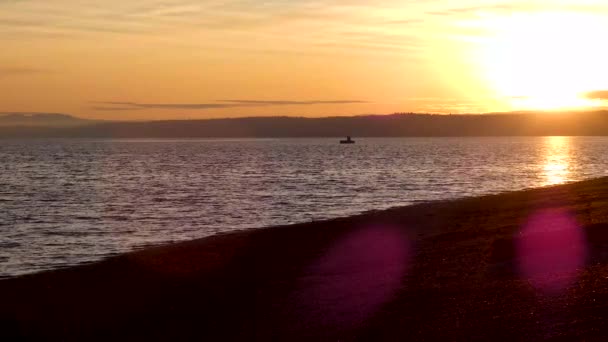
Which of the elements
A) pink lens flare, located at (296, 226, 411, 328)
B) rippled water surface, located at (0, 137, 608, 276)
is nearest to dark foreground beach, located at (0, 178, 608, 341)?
pink lens flare, located at (296, 226, 411, 328)

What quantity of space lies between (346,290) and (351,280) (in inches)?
53.3

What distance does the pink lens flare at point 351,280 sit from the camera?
46.6ft

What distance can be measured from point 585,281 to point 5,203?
4723 centimetres

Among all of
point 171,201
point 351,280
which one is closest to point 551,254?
point 351,280

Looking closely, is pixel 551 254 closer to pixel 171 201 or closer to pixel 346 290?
pixel 346 290

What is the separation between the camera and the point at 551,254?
60.2ft

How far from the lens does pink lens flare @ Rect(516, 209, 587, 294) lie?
15.2 m

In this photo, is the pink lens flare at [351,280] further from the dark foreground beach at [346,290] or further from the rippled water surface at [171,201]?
the rippled water surface at [171,201]

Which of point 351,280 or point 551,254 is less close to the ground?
point 551,254

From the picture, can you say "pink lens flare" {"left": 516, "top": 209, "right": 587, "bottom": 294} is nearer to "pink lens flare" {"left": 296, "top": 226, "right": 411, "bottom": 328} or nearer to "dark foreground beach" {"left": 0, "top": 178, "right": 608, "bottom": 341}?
"dark foreground beach" {"left": 0, "top": 178, "right": 608, "bottom": 341}

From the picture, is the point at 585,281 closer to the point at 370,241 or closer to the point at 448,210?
the point at 370,241

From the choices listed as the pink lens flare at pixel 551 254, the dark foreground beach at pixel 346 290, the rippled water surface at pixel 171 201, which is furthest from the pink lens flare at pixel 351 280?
the rippled water surface at pixel 171 201

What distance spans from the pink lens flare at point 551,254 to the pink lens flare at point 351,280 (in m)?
2.51

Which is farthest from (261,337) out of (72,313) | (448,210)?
(448,210)
